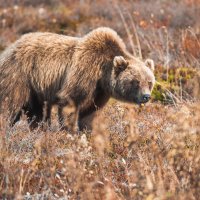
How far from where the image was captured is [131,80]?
7.46m

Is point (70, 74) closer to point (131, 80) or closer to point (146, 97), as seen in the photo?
point (131, 80)

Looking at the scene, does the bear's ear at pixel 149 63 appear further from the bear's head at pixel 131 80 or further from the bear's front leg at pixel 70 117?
the bear's front leg at pixel 70 117

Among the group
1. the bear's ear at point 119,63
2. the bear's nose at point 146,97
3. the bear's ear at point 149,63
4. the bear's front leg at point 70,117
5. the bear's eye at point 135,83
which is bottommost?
the bear's front leg at point 70,117

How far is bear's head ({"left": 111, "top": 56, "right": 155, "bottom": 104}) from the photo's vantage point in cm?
735

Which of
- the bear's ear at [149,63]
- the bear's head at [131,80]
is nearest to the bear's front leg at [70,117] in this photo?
the bear's head at [131,80]

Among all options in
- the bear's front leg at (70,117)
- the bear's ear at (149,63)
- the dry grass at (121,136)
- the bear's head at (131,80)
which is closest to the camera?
the dry grass at (121,136)

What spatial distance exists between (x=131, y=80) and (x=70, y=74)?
781mm

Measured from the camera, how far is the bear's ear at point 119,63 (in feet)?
23.9

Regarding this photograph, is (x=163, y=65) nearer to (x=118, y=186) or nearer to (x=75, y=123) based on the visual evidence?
(x=75, y=123)

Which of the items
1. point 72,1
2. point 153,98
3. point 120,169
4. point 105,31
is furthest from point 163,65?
point 72,1

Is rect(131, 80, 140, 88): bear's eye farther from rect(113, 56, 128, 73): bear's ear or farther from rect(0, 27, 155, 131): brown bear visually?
rect(113, 56, 128, 73): bear's ear

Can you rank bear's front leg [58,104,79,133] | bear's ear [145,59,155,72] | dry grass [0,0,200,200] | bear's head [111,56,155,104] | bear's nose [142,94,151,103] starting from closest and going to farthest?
dry grass [0,0,200,200] → bear's front leg [58,104,79,133] → bear's nose [142,94,151,103] → bear's head [111,56,155,104] → bear's ear [145,59,155,72]

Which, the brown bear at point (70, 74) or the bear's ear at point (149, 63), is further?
the bear's ear at point (149, 63)

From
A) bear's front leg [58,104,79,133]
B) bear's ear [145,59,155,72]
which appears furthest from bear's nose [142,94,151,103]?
bear's front leg [58,104,79,133]
